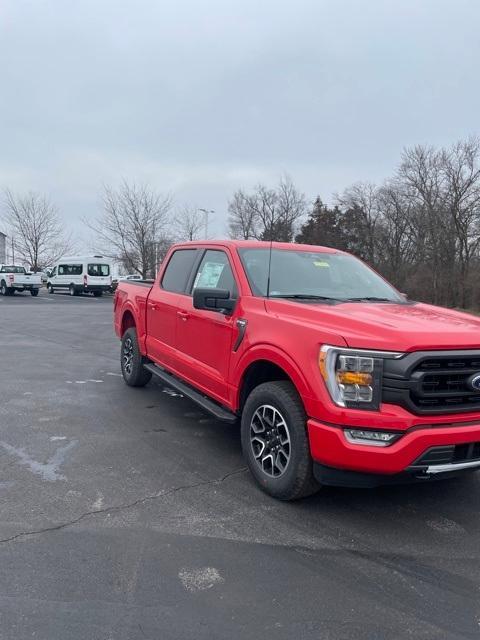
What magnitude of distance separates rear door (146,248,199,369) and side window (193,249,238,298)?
0.85 ft

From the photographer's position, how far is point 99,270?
37062mm

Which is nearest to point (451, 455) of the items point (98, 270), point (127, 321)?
point (127, 321)

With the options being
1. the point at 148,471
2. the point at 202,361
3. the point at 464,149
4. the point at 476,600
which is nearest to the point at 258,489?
the point at 148,471

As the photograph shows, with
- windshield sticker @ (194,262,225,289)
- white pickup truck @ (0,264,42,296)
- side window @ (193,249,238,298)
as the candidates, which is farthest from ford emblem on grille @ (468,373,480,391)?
white pickup truck @ (0,264,42,296)

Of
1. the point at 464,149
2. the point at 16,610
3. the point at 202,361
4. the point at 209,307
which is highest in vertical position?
the point at 464,149

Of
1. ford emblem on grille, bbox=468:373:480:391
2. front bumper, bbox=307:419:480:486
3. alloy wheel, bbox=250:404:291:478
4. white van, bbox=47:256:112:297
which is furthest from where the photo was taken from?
white van, bbox=47:256:112:297

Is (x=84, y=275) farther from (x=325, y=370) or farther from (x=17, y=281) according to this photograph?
(x=325, y=370)

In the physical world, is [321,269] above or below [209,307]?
above

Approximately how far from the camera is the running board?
4.41 m

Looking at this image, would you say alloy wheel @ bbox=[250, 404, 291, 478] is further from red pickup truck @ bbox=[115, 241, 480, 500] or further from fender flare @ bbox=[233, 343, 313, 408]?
fender flare @ bbox=[233, 343, 313, 408]

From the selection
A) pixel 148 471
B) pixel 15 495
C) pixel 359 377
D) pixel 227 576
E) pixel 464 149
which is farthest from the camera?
pixel 464 149

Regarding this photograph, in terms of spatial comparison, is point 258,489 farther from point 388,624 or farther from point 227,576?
point 388,624

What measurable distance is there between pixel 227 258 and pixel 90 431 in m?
2.26

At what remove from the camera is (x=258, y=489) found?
13.1ft
